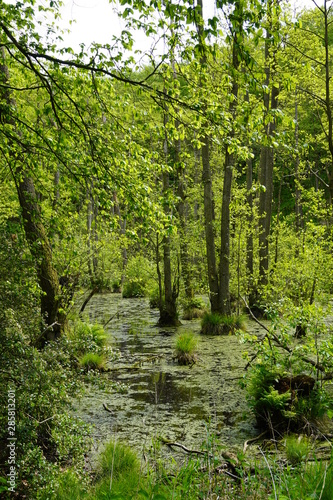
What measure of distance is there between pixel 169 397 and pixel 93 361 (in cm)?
179

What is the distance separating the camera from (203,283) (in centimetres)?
1373

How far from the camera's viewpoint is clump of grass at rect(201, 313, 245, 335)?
11.1 m

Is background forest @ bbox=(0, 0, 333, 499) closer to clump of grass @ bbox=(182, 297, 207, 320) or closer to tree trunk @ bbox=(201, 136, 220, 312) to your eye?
tree trunk @ bbox=(201, 136, 220, 312)

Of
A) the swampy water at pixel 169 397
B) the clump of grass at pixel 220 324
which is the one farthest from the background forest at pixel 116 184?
the clump of grass at pixel 220 324

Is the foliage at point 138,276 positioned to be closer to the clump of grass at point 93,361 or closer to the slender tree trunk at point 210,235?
the slender tree trunk at point 210,235

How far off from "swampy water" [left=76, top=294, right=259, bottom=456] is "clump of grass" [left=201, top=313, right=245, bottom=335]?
0.42 meters

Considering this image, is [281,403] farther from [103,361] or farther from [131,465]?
[103,361]

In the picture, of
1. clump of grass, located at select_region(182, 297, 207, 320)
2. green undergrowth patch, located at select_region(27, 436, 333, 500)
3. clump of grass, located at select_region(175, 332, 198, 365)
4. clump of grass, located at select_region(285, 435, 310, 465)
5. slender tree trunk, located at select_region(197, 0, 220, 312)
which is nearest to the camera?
green undergrowth patch, located at select_region(27, 436, 333, 500)

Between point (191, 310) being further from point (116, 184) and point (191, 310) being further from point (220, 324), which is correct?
point (116, 184)

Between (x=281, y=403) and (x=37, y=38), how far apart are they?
15.8ft

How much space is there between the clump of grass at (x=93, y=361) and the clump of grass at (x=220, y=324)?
12.8ft

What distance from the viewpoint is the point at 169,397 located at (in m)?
6.52

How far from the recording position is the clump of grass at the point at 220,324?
11.1 metres

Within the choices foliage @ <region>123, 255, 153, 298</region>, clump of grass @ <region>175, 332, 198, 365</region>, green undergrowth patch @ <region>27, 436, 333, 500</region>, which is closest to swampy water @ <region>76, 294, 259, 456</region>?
clump of grass @ <region>175, 332, 198, 365</region>
